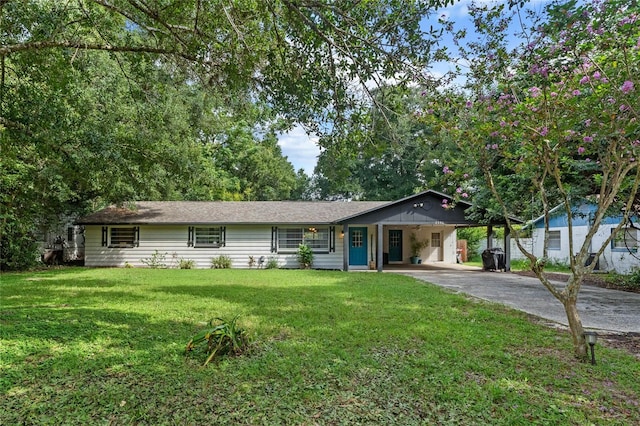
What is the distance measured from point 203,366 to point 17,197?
12.6 meters

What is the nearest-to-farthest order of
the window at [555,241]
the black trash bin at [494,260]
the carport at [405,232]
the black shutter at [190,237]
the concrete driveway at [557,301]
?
the concrete driveway at [557,301], the carport at [405,232], the black trash bin at [494,260], the black shutter at [190,237], the window at [555,241]

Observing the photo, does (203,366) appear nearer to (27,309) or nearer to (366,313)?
(366,313)

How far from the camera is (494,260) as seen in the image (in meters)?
16.1

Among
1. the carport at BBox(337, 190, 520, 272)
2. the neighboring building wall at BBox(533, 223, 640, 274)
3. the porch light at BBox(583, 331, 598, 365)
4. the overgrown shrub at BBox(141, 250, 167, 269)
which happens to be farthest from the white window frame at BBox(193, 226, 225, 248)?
the neighboring building wall at BBox(533, 223, 640, 274)

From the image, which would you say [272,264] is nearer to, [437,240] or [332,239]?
[332,239]

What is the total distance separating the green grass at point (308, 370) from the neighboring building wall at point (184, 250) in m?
9.40

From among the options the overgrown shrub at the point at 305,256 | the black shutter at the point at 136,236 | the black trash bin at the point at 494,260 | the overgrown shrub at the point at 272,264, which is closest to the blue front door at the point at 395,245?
the black trash bin at the point at 494,260

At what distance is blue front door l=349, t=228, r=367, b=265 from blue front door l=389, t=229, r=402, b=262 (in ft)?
12.3

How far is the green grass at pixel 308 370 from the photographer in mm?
3236

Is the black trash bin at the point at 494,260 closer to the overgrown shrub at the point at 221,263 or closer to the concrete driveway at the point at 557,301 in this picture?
the concrete driveway at the point at 557,301

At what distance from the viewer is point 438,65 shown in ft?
13.7

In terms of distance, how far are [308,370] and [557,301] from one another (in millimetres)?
6829

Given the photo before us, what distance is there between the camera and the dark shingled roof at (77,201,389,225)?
16.5m

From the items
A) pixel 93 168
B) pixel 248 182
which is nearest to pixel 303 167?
pixel 248 182
